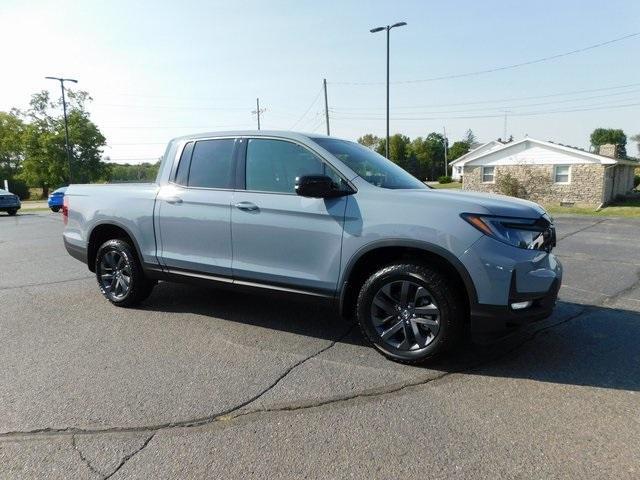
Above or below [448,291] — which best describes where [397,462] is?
below

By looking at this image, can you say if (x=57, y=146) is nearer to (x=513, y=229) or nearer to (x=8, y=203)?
(x=8, y=203)

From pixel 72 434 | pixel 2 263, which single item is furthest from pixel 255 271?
pixel 2 263

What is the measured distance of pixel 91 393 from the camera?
10.6 feet

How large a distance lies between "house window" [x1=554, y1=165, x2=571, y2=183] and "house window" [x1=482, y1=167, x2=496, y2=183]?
162 inches

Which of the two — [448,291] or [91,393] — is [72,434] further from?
[448,291]

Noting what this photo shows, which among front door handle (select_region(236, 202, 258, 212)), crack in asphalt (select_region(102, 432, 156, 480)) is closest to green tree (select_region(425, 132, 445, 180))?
front door handle (select_region(236, 202, 258, 212))

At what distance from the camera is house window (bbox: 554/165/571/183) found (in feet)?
101

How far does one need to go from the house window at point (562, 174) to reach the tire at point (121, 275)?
3180 cm

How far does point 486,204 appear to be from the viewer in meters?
3.42

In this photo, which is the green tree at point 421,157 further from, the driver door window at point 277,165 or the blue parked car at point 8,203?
the driver door window at point 277,165

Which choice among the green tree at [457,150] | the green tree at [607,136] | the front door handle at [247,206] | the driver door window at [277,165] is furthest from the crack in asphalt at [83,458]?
the green tree at [607,136]

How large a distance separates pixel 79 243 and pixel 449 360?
4.45 m

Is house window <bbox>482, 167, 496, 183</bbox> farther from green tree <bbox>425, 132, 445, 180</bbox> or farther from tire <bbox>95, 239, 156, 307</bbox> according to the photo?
green tree <bbox>425, 132, 445, 180</bbox>

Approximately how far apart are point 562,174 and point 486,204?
31833mm
